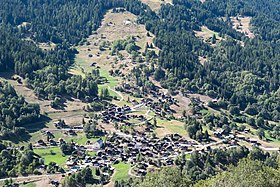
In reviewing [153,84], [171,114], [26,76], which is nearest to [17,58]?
[26,76]

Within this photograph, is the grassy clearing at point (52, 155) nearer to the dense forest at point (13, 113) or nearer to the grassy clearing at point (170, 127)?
A: the dense forest at point (13, 113)

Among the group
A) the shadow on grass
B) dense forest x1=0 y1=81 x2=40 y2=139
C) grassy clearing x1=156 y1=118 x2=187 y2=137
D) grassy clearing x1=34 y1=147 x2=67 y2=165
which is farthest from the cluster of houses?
dense forest x1=0 y1=81 x2=40 y2=139

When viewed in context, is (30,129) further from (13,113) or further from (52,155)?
(52,155)

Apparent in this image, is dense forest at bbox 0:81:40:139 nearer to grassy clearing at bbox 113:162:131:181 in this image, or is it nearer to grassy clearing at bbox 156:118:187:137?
grassy clearing at bbox 113:162:131:181

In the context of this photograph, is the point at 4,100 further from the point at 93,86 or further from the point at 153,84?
the point at 153,84

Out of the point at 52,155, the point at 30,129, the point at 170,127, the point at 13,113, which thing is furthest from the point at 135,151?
the point at 13,113

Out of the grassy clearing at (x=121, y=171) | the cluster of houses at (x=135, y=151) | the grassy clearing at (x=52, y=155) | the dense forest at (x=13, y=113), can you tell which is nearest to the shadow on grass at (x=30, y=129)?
the dense forest at (x=13, y=113)
